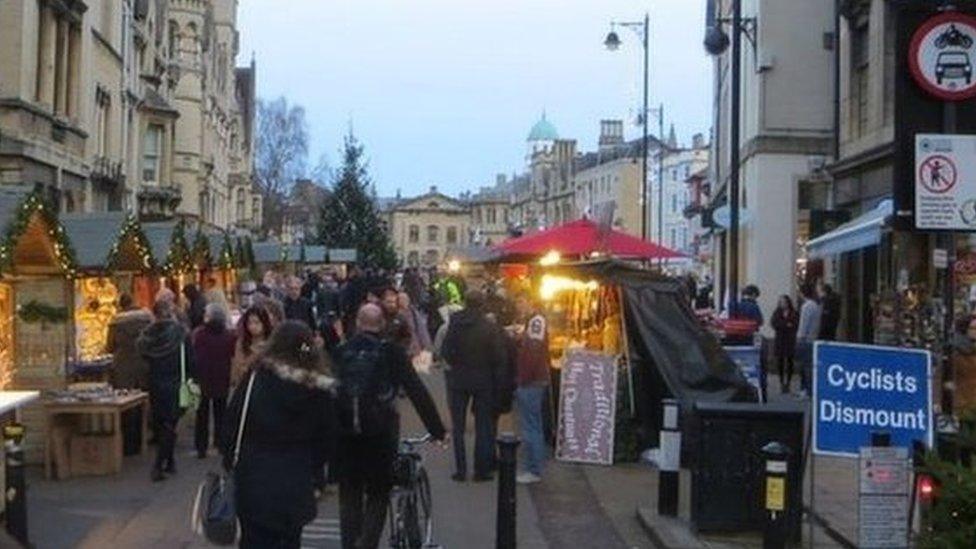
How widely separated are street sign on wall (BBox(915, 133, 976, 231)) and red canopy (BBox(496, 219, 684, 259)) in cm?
1279

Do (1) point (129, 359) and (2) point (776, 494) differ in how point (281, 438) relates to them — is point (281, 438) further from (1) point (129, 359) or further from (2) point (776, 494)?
(1) point (129, 359)

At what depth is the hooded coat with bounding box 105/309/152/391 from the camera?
1620 centimetres

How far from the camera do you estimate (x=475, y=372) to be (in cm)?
1408

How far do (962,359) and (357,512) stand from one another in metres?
8.01

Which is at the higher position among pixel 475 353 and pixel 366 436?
pixel 475 353

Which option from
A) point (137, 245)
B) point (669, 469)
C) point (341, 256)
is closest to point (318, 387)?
point (669, 469)

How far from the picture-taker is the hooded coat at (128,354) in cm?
1620

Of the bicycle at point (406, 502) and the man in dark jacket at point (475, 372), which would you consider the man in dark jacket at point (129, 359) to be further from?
the bicycle at point (406, 502)

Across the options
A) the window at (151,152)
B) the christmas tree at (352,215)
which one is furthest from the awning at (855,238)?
the christmas tree at (352,215)

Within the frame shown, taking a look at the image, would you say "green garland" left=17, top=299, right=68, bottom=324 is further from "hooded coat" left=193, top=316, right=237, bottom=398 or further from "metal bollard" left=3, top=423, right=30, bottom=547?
"metal bollard" left=3, top=423, right=30, bottom=547

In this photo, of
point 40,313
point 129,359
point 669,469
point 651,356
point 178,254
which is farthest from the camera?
point 178,254

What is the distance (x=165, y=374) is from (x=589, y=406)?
13.9ft

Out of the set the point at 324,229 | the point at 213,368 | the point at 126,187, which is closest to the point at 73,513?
the point at 213,368

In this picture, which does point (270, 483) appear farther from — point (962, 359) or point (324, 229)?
point (324, 229)
